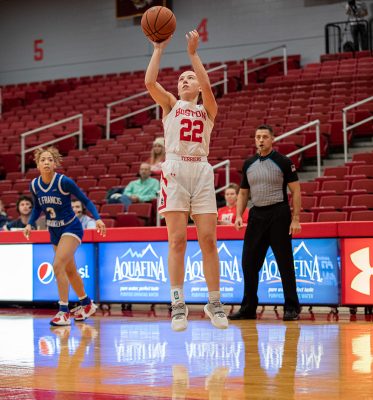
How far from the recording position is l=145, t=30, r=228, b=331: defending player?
19.6 feet

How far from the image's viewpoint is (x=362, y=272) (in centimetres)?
874

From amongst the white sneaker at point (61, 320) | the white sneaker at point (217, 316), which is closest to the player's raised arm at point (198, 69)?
the white sneaker at point (217, 316)

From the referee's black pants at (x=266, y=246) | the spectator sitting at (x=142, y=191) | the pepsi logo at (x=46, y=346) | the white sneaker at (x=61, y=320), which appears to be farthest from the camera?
the spectator sitting at (x=142, y=191)

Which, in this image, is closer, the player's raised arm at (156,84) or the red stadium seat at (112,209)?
the player's raised arm at (156,84)

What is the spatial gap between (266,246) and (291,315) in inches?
29.7

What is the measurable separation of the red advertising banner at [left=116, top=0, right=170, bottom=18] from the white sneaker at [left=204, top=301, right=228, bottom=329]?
66.7ft

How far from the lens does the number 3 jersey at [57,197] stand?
838 centimetres

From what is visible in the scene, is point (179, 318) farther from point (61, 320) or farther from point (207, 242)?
point (61, 320)

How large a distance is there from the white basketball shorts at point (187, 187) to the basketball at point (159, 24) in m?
0.91

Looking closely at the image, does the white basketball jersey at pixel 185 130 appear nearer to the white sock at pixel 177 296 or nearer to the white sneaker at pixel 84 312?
the white sock at pixel 177 296

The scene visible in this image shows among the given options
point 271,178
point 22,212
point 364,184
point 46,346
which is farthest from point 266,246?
point 22,212

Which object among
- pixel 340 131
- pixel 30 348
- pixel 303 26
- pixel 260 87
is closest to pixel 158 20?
pixel 30 348

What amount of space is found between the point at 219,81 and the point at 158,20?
50.4 feet

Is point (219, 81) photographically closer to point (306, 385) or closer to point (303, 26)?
point (303, 26)
